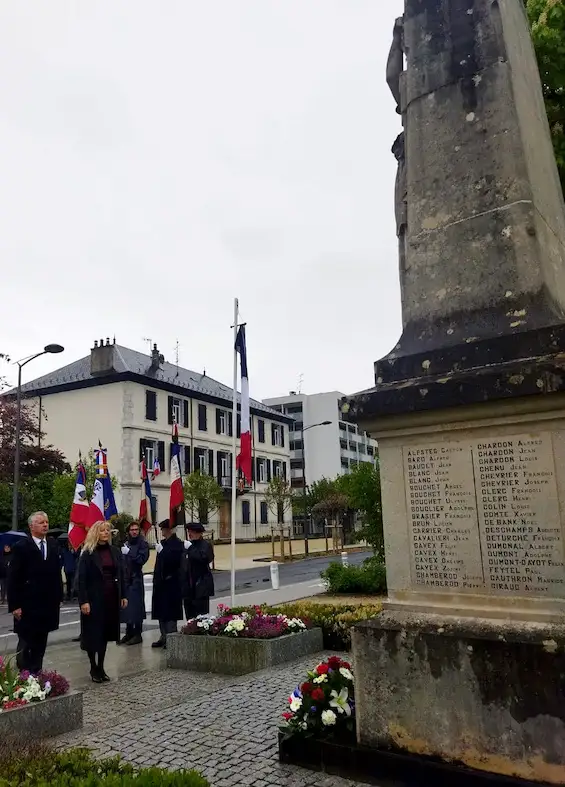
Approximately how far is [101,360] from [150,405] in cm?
434

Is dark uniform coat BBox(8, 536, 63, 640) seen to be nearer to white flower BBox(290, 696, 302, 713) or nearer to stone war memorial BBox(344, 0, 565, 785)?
white flower BBox(290, 696, 302, 713)

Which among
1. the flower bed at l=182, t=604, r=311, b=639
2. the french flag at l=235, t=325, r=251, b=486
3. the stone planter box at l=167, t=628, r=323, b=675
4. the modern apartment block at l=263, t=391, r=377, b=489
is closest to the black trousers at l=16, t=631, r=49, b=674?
the stone planter box at l=167, t=628, r=323, b=675

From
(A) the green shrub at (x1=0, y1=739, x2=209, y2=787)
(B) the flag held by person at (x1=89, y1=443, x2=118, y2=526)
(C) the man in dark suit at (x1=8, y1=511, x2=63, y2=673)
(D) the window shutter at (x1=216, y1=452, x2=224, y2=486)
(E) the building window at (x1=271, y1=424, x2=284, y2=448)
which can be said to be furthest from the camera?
(E) the building window at (x1=271, y1=424, x2=284, y2=448)

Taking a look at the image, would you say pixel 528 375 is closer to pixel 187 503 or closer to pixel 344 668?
pixel 344 668

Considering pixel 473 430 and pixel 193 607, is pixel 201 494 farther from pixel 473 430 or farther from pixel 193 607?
pixel 473 430

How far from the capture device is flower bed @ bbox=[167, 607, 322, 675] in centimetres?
816

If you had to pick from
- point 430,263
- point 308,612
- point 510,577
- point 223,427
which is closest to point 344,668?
point 510,577

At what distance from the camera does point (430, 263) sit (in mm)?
4762

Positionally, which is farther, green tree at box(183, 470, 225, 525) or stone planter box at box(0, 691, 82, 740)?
green tree at box(183, 470, 225, 525)

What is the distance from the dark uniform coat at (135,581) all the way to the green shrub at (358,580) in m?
6.30

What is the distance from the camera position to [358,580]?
16.7m

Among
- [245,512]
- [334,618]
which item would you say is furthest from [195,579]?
[245,512]

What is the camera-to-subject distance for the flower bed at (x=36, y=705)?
5.53 meters

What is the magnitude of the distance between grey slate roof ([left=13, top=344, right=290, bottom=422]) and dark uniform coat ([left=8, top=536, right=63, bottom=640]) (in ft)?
116
